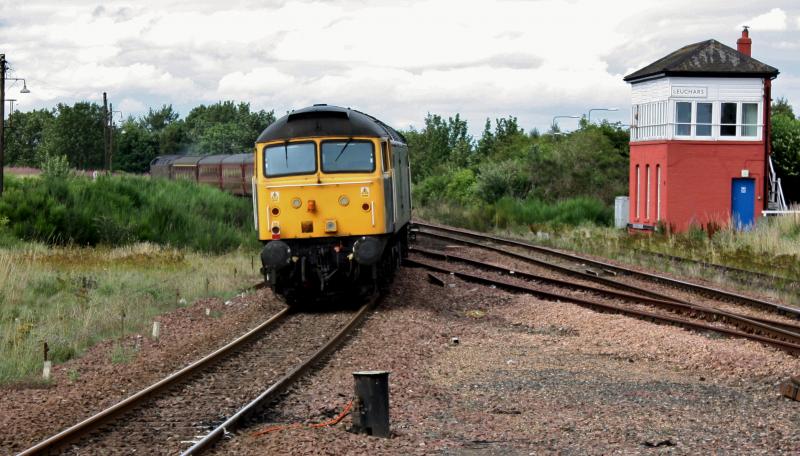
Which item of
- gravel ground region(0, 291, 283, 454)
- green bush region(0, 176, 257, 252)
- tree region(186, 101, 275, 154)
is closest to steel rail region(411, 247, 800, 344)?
gravel ground region(0, 291, 283, 454)

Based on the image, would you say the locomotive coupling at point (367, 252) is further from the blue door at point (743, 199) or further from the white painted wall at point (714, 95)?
the blue door at point (743, 199)

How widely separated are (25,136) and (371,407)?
356 feet

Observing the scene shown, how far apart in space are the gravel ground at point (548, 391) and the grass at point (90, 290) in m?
3.37

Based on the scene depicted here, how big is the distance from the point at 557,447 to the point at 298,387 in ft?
10.5

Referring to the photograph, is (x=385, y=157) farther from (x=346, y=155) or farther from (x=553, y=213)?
(x=553, y=213)

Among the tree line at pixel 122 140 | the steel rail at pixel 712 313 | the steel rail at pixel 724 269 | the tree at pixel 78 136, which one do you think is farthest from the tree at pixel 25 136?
the steel rail at pixel 712 313

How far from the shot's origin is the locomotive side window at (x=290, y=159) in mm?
16594

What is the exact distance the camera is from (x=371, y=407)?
8.37 m

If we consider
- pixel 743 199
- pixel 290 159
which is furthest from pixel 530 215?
pixel 290 159

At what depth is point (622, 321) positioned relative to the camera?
1525cm

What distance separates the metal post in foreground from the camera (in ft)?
27.4

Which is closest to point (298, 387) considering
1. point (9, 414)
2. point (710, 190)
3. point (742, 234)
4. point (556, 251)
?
point (9, 414)

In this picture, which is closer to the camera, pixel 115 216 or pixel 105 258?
pixel 105 258

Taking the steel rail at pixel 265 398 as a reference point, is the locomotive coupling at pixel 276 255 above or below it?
above
